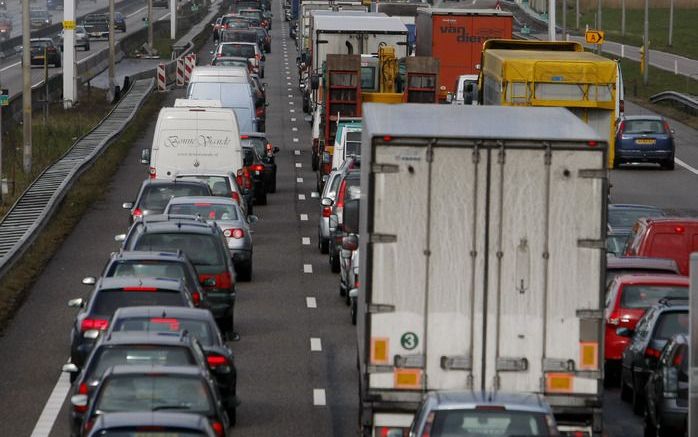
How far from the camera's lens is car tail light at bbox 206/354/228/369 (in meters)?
Answer: 19.6

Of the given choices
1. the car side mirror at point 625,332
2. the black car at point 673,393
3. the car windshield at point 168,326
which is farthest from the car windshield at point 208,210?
the black car at point 673,393

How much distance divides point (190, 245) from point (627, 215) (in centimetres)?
1025

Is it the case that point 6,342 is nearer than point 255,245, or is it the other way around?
point 6,342

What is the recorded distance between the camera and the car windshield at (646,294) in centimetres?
2312

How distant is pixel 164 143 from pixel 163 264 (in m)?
15.0

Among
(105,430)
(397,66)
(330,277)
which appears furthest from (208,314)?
(397,66)

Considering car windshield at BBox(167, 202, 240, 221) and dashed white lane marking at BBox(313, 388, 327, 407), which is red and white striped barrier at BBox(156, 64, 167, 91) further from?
dashed white lane marking at BBox(313, 388, 327, 407)

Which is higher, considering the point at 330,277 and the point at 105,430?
the point at 105,430

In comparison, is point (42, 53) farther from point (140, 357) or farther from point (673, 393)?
point (140, 357)

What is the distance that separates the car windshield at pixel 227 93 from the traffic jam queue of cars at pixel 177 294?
2.94 m

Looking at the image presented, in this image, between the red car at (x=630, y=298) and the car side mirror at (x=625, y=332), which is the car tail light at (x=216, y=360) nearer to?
the car side mirror at (x=625, y=332)

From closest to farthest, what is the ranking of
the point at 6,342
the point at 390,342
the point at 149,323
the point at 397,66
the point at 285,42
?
the point at 390,342, the point at 149,323, the point at 6,342, the point at 397,66, the point at 285,42

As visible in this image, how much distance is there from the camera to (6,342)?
26094 millimetres

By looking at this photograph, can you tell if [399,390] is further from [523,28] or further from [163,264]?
[523,28]
